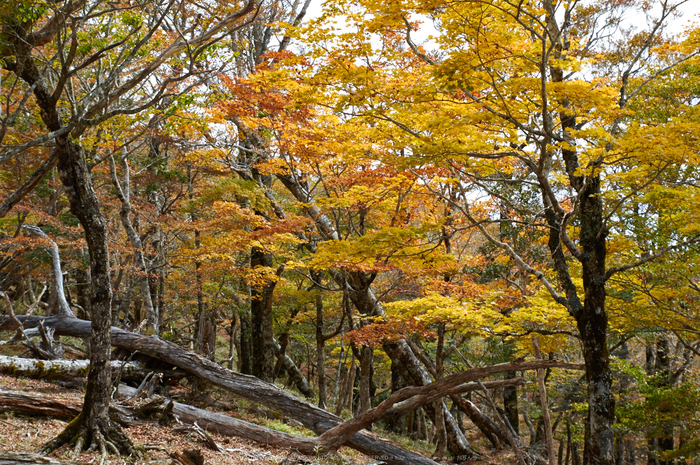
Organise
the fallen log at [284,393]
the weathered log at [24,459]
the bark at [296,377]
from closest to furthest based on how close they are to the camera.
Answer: the weathered log at [24,459]
the fallen log at [284,393]
the bark at [296,377]

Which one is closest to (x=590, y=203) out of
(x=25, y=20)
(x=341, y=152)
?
(x=341, y=152)

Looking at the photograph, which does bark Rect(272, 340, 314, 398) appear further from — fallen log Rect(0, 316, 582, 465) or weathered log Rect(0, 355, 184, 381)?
weathered log Rect(0, 355, 184, 381)

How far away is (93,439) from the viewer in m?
5.45

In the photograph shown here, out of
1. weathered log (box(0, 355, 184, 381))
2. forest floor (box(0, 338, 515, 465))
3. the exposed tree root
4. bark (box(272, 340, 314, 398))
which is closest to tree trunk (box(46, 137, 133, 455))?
the exposed tree root

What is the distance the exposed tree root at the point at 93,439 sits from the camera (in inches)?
209

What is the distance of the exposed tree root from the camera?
17.4 ft

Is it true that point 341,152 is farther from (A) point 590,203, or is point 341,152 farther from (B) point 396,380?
(B) point 396,380

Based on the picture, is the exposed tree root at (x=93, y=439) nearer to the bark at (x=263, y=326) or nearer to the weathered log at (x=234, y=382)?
the weathered log at (x=234, y=382)

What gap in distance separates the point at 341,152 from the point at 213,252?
5728 mm

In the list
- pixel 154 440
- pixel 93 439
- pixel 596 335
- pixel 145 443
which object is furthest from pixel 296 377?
pixel 596 335

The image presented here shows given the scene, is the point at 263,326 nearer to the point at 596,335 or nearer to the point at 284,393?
the point at 284,393

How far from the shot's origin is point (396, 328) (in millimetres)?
9328

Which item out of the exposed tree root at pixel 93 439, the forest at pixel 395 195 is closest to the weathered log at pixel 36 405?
the forest at pixel 395 195

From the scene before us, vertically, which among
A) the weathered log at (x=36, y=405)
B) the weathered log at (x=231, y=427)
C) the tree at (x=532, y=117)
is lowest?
the weathered log at (x=231, y=427)
